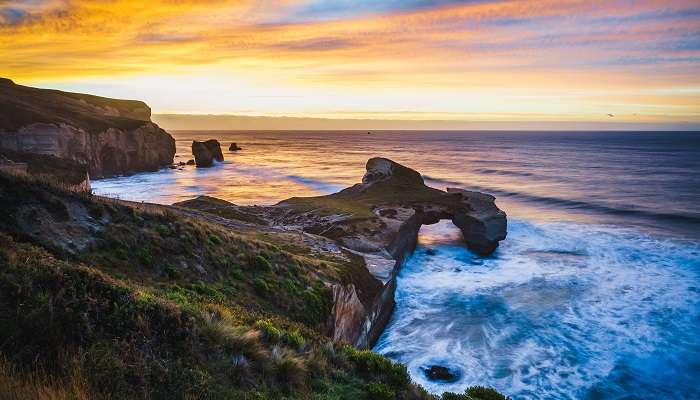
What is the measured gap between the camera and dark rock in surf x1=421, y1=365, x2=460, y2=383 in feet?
58.2

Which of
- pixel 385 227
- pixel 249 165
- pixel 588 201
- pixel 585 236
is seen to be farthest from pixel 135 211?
pixel 249 165

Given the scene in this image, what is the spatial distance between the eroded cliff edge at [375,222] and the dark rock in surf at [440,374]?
10.4 feet

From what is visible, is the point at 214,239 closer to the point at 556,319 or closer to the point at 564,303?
the point at 556,319

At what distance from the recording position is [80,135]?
67.1m

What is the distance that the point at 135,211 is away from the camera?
15188mm

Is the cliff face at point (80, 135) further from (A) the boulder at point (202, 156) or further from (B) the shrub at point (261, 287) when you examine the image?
(B) the shrub at point (261, 287)

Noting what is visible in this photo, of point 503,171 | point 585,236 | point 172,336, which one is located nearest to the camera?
point 172,336

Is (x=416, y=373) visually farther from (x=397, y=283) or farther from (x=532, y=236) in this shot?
(x=532, y=236)

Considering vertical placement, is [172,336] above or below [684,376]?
above

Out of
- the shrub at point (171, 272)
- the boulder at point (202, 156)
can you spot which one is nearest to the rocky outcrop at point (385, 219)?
the shrub at point (171, 272)

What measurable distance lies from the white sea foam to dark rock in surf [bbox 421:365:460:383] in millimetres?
332

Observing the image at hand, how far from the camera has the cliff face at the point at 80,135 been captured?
190 ft

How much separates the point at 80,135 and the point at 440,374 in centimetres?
6914

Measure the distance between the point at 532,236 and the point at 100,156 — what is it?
70305mm
